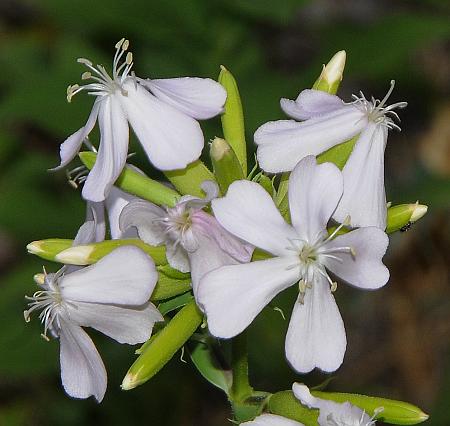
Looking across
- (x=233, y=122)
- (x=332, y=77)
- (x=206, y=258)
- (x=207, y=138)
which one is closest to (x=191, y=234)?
(x=206, y=258)

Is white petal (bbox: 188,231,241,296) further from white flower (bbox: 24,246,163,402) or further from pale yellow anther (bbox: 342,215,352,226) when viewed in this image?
pale yellow anther (bbox: 342,215,352,226)

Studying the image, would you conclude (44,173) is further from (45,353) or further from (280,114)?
(280,114)

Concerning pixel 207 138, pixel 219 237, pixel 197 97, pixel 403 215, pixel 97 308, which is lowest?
pixel 97 308

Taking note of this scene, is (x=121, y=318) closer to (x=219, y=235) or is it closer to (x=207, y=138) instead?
(x=219, y=235)

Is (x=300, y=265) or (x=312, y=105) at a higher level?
(x=312, y=105)

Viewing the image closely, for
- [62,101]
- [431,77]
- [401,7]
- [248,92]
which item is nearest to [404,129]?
[431,77]

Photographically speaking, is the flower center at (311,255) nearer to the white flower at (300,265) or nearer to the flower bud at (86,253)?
the white flower at (300,265)
